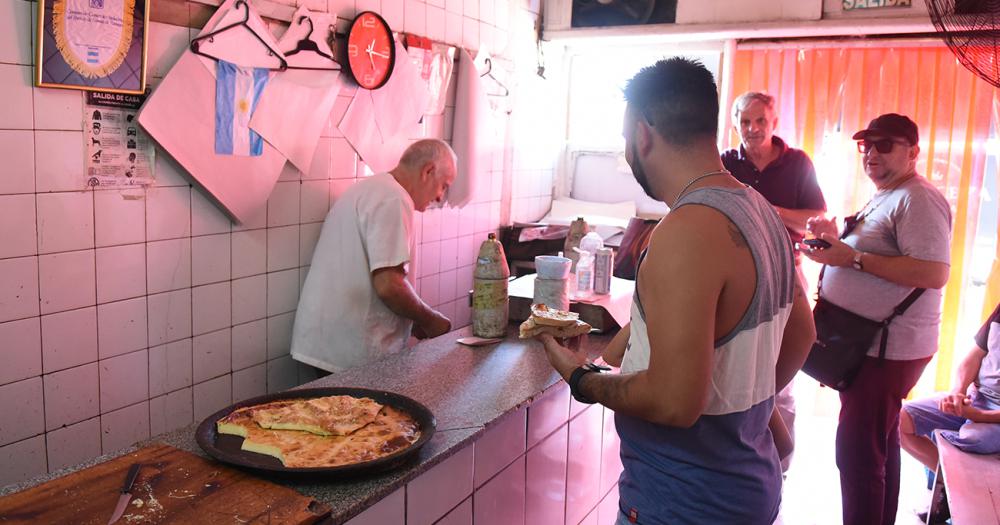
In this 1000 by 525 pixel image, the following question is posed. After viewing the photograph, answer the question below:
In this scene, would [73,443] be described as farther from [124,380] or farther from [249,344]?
[249,344]

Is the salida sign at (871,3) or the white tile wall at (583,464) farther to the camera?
the salida sign at (871,3)

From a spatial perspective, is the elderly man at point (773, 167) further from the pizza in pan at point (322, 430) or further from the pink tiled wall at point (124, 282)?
the pizza in pan at point (322, 430)

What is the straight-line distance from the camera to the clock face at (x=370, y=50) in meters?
3.37

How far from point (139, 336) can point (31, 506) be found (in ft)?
4.43

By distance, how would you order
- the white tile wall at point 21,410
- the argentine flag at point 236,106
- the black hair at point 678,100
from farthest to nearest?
the argentine flag at point 236,106
the white tile wall at point 21,410
the black hair at point 678,100

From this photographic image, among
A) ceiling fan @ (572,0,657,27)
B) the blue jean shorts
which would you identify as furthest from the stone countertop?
ceiling fan @ (572,0,657,27)

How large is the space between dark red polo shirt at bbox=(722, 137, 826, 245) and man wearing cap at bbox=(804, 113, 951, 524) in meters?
0.55

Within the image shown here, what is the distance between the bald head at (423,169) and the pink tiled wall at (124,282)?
395mm

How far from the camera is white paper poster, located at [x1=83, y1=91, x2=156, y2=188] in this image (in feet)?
7.98

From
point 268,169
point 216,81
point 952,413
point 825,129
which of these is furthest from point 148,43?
point 825,129

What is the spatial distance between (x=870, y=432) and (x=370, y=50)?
2.72 meters

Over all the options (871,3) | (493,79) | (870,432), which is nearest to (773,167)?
(871,3)

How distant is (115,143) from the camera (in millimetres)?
2498

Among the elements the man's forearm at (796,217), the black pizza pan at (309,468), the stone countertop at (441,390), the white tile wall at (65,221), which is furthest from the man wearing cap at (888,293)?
the white tile wall at (65,221)
